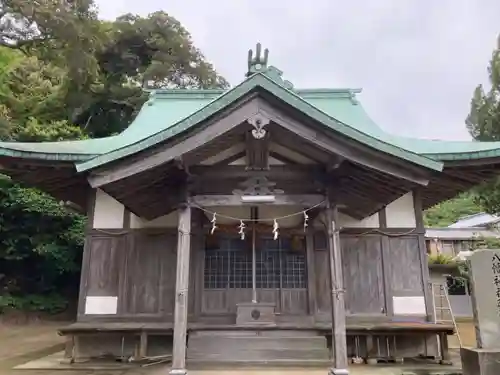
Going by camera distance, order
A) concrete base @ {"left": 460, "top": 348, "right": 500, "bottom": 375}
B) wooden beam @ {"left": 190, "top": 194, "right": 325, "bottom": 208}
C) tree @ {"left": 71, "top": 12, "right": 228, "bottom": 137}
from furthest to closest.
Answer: tree @ {"left": 71, "top": 12, "right": 228, "bottom": 137} < wooden beam @ {"left": 190, "top": 194, "right": 325, "bottom": 208} < concrete base @ {"left": 460, "top": 348, "right": 500, "bottom": 375}

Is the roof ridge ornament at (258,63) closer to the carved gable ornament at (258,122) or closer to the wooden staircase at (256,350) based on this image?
the carved gable ornament at (258,122)

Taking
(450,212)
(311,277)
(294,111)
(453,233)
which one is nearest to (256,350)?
(311,277)

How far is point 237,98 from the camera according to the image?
5434mm

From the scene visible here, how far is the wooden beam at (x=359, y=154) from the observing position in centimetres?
554

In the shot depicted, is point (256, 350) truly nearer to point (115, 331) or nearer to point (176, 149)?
point (115, 331)

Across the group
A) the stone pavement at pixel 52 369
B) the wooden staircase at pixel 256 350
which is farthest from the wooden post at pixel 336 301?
the wooden staircase at pixel 256 350

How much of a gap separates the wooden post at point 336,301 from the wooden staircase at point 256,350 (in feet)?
4.65

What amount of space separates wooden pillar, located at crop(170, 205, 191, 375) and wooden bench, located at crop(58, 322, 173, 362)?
6.15ft

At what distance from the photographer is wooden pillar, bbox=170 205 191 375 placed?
5.46m

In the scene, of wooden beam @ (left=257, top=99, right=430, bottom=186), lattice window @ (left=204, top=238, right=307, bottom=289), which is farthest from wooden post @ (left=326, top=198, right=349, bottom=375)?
lattice window @ (left=204, top=238, right=307, bottom=289)

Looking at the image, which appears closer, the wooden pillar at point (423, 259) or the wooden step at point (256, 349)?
the wooden step at point (256, 349)

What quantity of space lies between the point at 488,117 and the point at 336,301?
33.4 feet

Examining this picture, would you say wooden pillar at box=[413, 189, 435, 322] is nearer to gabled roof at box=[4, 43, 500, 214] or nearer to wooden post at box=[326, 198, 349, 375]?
gabled roof at box=[4, 43, 500, 214]

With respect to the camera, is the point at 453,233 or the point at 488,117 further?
the point at 453,233
